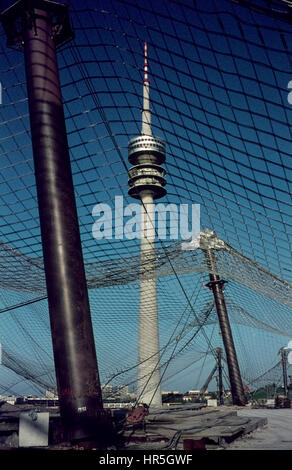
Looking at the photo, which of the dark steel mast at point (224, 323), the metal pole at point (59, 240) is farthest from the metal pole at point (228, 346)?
the metal pole at point (59, 240)

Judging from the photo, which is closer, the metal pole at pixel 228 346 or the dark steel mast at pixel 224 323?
the dark steel mast at pixel 224 323

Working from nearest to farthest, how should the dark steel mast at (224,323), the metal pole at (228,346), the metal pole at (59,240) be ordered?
the metal pole at (59,240), the dark steel mast at (224,323), the metal pole at (228,346)

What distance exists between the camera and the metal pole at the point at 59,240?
178 inches

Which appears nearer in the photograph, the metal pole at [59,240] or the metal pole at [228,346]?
the metal pole at [59,240]

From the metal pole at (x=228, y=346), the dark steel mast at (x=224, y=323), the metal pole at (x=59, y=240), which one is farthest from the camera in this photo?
the metal pole at (x=228, y=346)

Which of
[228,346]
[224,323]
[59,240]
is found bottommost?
[228,346]

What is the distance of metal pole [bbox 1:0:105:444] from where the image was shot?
4.53m

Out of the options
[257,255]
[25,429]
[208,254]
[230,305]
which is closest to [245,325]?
[230,305]

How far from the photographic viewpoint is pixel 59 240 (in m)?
4.94

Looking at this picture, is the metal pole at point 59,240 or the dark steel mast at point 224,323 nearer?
the metal pole at point 59,240

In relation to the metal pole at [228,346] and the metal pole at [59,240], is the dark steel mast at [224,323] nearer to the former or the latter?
the metal pole at [228,346]

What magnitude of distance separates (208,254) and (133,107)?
11.4 m

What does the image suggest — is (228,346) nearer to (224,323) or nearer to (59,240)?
(224,323)

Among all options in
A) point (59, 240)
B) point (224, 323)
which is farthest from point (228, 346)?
point (59, 240)
